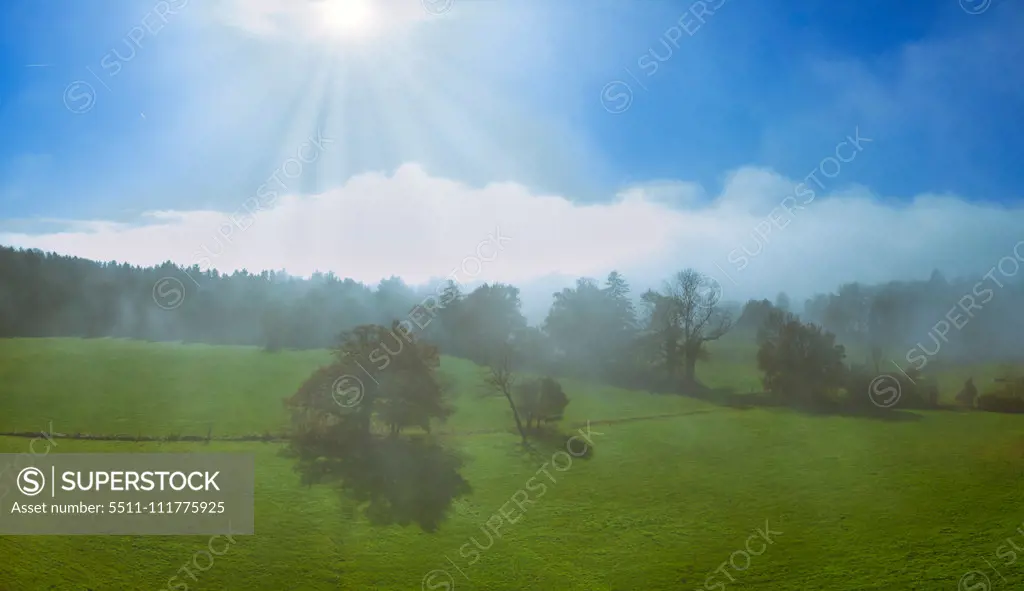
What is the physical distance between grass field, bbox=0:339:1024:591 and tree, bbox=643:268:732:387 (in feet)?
1.93

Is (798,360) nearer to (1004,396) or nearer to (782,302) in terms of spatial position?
(782,302)

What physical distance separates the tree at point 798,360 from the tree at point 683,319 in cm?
127

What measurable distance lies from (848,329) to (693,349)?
3401 mm

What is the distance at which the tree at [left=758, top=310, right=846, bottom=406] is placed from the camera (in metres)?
12.2

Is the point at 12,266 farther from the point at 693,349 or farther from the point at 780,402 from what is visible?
the point at 780,402

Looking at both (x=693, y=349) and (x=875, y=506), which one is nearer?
(x=875, y=506)

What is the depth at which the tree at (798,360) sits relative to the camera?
480 inches

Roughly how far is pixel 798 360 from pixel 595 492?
212 inches

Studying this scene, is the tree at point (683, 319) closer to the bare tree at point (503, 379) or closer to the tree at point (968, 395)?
the bare tree at point (503, 379)

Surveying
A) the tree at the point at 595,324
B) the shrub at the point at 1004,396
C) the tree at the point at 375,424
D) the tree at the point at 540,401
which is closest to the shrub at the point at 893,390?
the shrub at the point at 1004,396

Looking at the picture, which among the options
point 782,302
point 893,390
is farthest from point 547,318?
point 893,390

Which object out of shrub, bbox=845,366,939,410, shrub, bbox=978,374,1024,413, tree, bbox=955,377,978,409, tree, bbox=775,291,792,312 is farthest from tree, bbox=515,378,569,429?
shrub, bbox=978,374,1024,413

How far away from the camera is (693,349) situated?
12.5 m

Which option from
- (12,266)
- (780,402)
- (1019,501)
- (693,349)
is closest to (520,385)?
(693,349)
